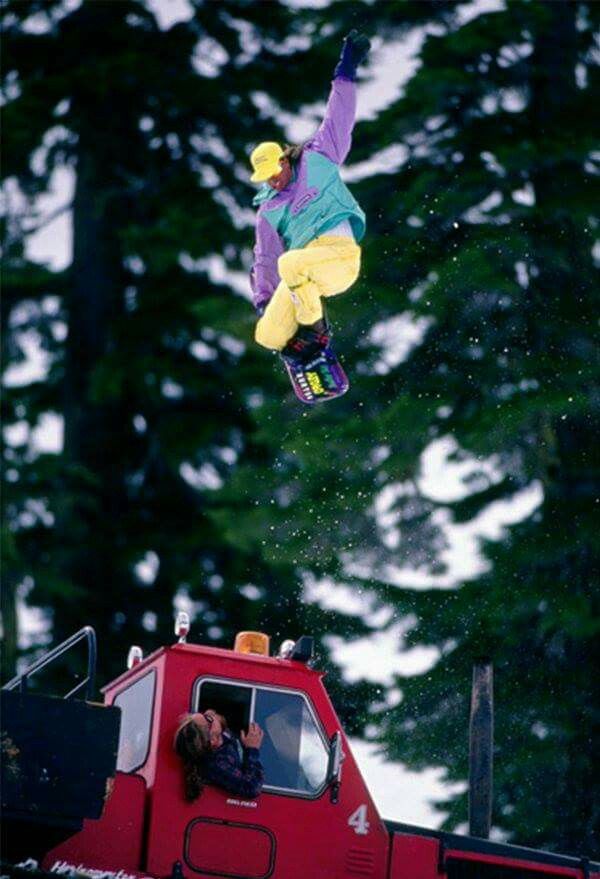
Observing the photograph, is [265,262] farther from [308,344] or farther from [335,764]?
[335,764]

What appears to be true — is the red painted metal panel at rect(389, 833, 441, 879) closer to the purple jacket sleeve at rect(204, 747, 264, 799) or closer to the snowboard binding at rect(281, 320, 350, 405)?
the purple jacket sleeve at rect(204, 747, 264, 799)

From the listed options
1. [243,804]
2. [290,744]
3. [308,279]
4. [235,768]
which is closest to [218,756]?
[235,768]

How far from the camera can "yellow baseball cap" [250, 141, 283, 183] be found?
12133 mm

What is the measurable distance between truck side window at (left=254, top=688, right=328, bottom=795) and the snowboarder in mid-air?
1.97m

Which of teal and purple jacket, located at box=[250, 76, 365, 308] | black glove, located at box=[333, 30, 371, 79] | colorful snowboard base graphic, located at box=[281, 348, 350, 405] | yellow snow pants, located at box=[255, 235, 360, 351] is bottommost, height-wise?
colorful snowboard base graphic, located at box=[281, 348, 350, 405]

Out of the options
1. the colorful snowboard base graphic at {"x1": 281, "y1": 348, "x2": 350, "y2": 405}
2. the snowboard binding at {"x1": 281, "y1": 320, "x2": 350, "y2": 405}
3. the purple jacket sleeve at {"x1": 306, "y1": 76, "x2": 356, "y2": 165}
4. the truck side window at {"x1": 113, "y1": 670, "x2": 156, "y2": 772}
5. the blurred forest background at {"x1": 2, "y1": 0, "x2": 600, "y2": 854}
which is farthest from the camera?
the blurred forest background at {"x1": 2, "y1": 0, "x2": 600, "y2": 854}

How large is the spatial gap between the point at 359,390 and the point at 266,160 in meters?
8.77

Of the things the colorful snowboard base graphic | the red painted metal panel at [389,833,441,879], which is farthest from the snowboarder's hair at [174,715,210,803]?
the colorful snowboard base graphic

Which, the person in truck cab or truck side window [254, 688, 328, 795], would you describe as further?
truck side window [254, 688, 328, 795]

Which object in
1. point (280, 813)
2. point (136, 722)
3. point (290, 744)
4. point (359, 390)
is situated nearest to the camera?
point (280, 813)

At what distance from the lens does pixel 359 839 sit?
494 inches

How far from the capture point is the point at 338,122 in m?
12.1

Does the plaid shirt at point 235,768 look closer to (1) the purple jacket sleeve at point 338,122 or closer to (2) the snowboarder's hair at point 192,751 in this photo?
(2) the snowboarder's hair at point 192,751

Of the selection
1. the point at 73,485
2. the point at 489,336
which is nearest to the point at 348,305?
the point at 489,336
